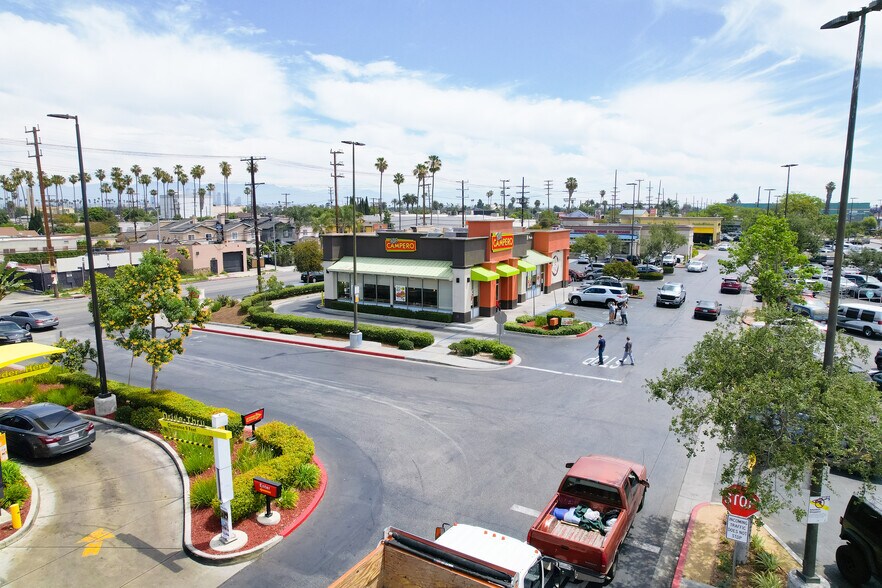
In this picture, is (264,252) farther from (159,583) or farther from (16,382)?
(159,583)

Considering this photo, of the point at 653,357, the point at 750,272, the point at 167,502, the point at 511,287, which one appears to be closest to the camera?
the point at 167,502

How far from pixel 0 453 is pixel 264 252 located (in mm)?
69984

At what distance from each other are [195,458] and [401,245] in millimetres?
23255

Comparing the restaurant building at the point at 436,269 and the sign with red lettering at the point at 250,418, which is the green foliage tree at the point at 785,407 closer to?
the sign with red lettering at the point at 250,418

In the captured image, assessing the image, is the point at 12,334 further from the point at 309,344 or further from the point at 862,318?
the point at 862,318

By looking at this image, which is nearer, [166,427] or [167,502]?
[167,502]

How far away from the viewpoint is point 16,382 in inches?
819

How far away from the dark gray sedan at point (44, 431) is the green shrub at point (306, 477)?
22.3ft

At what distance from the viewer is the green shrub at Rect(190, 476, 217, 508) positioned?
12.7m

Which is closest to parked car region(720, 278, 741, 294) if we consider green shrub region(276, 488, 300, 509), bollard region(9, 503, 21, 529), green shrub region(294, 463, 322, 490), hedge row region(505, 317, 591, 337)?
hedge row region(505, 317, 591, 337)

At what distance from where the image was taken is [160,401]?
1786cm

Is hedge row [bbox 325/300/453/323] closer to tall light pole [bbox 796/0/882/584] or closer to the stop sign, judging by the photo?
the stop sign

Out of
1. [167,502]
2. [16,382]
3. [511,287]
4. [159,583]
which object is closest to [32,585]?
[159,583]

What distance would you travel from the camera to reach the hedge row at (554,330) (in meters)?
31.3
